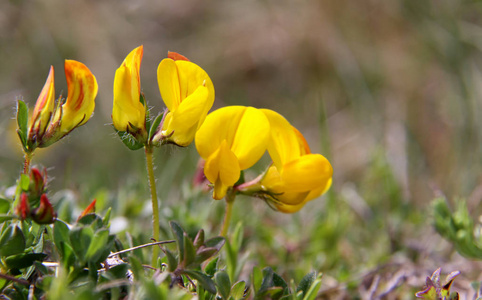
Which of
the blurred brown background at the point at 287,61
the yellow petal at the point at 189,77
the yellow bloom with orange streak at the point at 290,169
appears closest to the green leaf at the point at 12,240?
the yellow petal at the point at 189,77

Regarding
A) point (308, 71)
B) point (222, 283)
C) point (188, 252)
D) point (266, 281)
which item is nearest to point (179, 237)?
point (188, 252)

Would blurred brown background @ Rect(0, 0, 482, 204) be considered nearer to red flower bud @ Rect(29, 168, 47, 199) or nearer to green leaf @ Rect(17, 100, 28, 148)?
green leaf @ Rect(17, 100, 28, 148)

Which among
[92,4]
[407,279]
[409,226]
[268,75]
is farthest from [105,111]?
[407,279]

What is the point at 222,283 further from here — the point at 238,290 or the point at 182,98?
the point at 182,98

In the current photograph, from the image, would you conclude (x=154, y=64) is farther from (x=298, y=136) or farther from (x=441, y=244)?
(x=298, y=136)

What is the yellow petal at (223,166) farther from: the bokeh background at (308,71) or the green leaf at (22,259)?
the bokeh background at (308,71)

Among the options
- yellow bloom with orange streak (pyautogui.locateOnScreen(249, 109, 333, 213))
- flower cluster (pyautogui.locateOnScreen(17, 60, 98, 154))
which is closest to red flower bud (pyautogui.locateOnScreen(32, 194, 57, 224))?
flower cluster (pyautogui.locateOnScreen(17, 60, 98, 154))

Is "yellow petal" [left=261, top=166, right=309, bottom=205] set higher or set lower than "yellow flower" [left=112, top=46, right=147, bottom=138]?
lower
